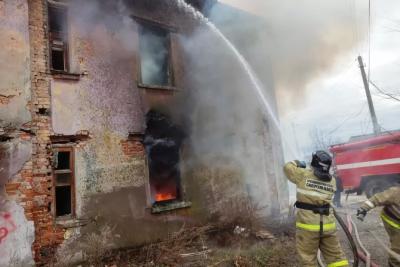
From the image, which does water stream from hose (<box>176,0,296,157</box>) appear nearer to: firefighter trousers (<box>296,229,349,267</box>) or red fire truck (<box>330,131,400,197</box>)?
red fire truck (<box>330,131,400,197</box>)

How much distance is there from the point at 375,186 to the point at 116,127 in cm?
856

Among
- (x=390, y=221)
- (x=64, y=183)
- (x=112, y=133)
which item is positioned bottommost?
(x=390, y=221)

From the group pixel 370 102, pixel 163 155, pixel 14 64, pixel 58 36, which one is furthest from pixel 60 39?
pixel 370 102

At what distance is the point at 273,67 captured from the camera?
11797mm

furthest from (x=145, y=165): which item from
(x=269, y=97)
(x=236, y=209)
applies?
(x=269, y=97)

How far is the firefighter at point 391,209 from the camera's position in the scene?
14.5 ft

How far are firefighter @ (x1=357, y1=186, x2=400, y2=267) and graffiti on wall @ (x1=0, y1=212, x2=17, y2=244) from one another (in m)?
5.78

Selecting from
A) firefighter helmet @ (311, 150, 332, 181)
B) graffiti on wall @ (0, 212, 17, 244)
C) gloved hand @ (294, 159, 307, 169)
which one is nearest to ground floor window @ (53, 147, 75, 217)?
graffiti on wall @ (0, 212, 17, 244)

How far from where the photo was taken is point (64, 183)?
649 centimetres

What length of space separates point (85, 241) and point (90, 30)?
15.3 feet

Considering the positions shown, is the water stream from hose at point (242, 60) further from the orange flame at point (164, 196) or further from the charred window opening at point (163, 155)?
the orange flame at point (164, 196)

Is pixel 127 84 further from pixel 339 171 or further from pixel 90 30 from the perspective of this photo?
pixel 339 171

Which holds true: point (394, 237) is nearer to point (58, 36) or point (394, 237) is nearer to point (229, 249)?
point (229, 249)

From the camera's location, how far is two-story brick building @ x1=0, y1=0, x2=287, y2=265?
609 centimetres
